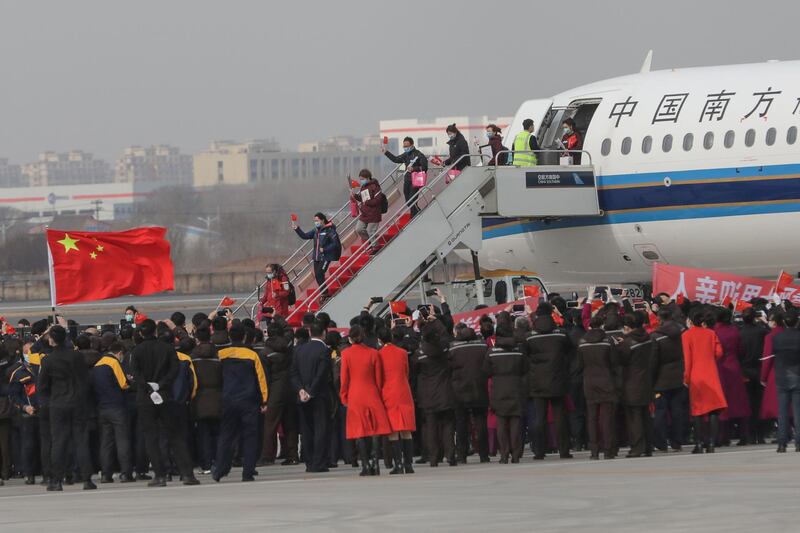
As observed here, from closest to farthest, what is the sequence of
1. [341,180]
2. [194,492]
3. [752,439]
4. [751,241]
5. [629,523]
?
[629,523] → [194,492] → [752,439] → [751,241] → [341,180]

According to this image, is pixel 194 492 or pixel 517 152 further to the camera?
pixel 517 152

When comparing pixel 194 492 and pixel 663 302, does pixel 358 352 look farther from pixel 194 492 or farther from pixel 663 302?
pixel 663 302

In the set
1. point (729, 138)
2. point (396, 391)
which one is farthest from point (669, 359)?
point (729, 138)

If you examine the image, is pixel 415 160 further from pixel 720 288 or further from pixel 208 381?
pixel 208 381

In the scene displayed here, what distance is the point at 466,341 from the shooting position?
2131 cm

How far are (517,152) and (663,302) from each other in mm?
8835

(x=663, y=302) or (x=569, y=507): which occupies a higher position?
(x=663, y=302)

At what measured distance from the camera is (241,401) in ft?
66.3

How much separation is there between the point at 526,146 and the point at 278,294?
5915 millimetres

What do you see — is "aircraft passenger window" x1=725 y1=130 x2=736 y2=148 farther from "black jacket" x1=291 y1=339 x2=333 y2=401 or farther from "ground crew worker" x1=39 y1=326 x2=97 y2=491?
"ground crew worker" x1=39 y1=326 x2=97 y2=491

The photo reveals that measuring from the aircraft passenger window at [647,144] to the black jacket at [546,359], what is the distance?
476 inches

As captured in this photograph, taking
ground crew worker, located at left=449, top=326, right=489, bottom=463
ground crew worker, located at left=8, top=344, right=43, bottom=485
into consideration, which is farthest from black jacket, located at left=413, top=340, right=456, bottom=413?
ground crew worker, located at left=8, top=344, right=43, bottom=485

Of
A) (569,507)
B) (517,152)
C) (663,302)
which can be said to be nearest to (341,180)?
(517,152)

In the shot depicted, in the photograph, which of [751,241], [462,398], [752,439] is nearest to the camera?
[462,398]
